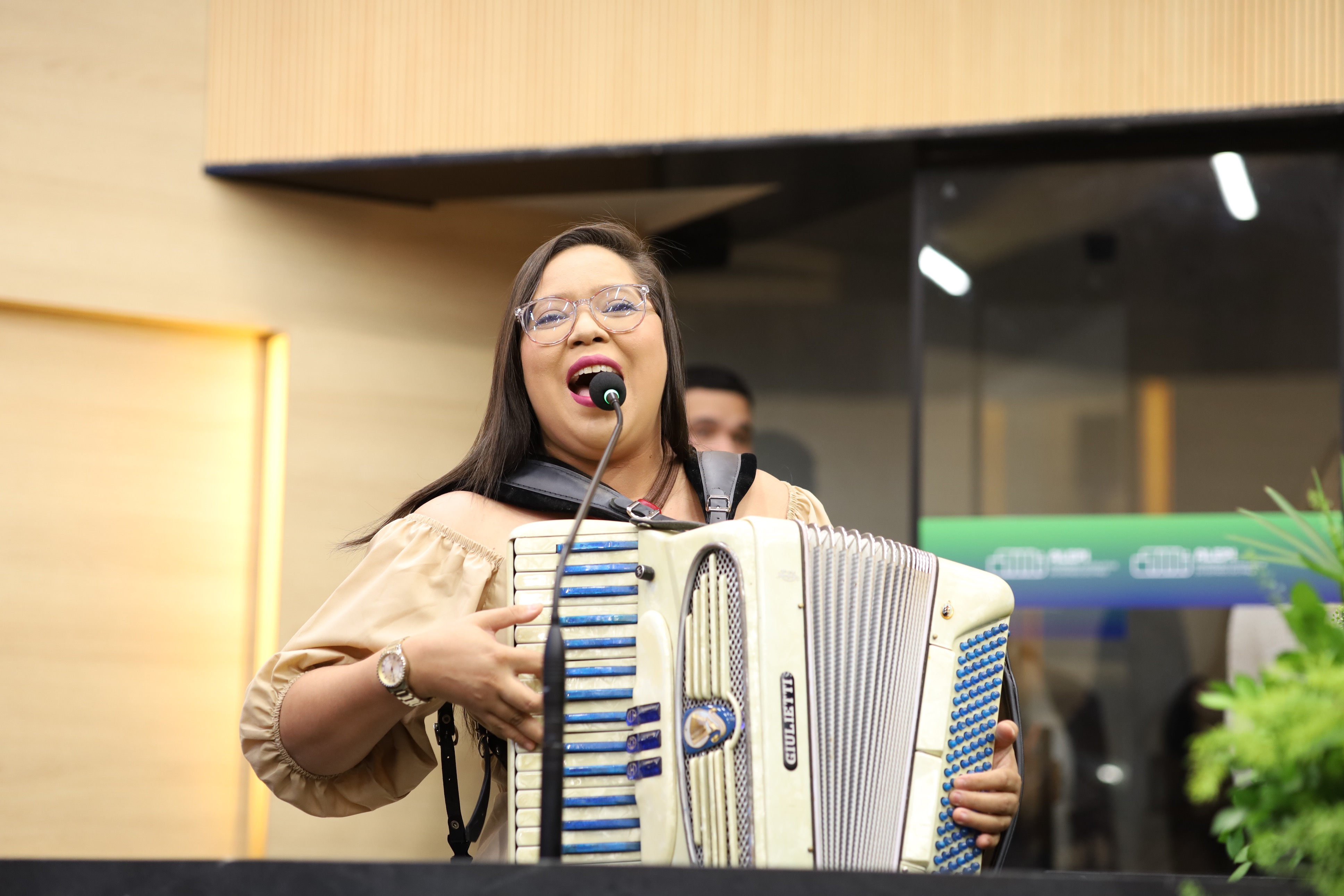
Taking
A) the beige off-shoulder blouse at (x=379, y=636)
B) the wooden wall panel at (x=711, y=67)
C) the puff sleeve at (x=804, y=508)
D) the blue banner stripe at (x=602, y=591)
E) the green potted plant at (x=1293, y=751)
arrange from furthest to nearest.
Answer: the wooden wall panel at (x=711, y=67) < the puff sleeve at (x=804, y=508) < the beige off-shoulder blouse at (x=379, y=636) < the blue banner stripe at (x=602, y=591) < the green potted plant at (x=1293, y=751)

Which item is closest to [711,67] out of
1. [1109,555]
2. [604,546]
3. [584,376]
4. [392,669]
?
[1109,555]

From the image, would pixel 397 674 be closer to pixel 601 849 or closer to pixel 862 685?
pixel 601 849

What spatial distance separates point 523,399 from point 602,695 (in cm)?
53

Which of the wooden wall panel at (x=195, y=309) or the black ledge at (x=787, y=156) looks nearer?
the black ledge at (x=787, y=156)

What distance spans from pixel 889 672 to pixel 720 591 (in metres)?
0.23

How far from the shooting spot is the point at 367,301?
397cm

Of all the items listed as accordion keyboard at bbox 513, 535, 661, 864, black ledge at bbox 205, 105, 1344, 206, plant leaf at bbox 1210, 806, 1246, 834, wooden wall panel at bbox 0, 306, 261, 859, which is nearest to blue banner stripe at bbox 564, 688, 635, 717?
accordion keyboard at bbox 513, 535, 661, 864

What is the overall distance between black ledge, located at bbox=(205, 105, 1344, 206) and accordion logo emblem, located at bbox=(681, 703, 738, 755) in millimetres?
2341

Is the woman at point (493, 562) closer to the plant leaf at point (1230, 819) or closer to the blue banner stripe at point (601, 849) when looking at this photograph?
the blue banner stripe at point (601, 849)

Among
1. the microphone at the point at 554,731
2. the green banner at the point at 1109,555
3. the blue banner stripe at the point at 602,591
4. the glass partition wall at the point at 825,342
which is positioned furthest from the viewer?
the glass partition wall at the point at 825,342

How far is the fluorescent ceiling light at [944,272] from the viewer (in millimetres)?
3650

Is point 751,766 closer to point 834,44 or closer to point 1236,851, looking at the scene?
point 1236,851

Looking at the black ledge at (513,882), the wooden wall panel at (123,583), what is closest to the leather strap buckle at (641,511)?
the black ledge at (513,882)

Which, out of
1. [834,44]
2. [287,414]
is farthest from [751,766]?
[287,414]
